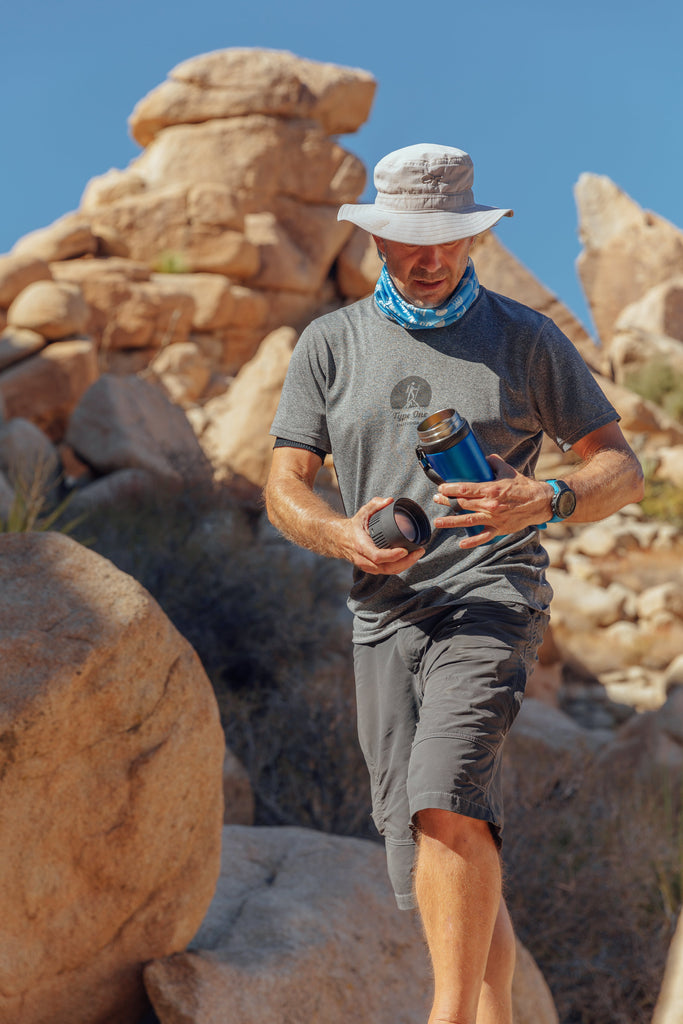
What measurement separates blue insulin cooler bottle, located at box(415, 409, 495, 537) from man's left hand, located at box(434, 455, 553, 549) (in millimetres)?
39

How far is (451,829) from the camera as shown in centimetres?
223

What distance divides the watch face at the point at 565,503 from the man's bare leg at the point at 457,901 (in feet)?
2.46

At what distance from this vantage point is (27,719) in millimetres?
2559

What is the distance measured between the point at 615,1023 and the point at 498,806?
10.1 ft

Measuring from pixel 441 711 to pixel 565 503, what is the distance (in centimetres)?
58

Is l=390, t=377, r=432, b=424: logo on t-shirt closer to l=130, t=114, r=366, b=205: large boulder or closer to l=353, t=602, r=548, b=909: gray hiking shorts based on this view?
l=353, t=602, r=548, b=909: gray hiking shorts

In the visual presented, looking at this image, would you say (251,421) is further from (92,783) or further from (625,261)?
(625,261)

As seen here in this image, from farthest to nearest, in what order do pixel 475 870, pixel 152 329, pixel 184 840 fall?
pixel 152 329 → pixel 184 840 → pixel 475 870

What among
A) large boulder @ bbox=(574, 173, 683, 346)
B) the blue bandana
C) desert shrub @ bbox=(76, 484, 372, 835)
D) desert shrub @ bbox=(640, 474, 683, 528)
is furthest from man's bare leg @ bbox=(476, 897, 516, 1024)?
large boulder @ bbox=(574, 173, 683, 346)

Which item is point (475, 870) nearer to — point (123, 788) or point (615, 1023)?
point (123, 788)

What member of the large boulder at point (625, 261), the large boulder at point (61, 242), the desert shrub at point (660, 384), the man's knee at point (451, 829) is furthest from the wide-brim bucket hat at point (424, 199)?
the large boulder at point (625, 261)

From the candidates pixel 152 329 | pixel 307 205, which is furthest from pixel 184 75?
pixel 152 329

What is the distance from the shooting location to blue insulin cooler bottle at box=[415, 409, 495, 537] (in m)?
2.30

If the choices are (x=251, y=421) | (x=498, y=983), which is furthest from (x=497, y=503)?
(x=251, y=421)
